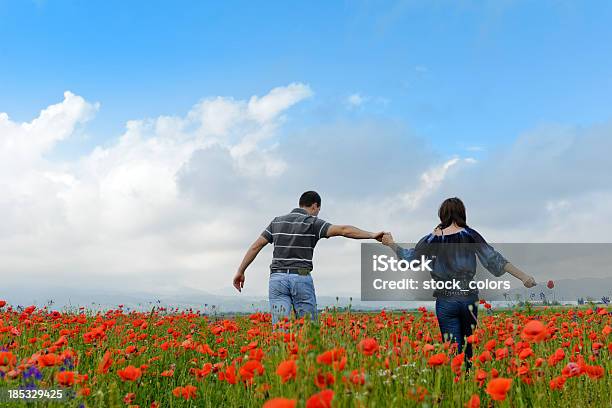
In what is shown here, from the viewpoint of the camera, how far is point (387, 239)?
249 inches

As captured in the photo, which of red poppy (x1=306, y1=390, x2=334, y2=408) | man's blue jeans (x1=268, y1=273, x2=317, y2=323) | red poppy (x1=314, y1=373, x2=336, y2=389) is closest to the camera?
red poppy (x1=306, y1=390, x2=334, y2=408)

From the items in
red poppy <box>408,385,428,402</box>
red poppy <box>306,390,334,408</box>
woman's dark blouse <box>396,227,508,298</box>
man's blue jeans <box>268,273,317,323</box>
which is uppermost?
woman's dark blouse <box>396,227,508,298</box>

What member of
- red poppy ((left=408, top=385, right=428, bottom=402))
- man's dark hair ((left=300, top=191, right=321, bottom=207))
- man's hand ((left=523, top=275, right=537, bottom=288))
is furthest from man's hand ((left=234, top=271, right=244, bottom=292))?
red poppy ((left=408, top=385, right=428, bottom=402))

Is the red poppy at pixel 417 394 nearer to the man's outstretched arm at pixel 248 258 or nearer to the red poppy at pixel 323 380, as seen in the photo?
the red poppy at pixel 323 380

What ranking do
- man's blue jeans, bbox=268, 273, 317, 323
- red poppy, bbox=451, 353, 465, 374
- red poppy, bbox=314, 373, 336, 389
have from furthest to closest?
man's blue jeans, bbox=268, 273, 317, 323, red poppy, bbox=451, 353, 465, 374, red poppy, bbox=314, 373, 336, 389

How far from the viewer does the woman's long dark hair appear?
5.69m

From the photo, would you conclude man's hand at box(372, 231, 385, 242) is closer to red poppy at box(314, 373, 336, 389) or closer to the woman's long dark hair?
the woman's long dark hair

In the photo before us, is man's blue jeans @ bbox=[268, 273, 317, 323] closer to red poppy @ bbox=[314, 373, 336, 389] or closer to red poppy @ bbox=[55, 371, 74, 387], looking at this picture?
red poppy @ bbox=[55, 371, 74, 387]

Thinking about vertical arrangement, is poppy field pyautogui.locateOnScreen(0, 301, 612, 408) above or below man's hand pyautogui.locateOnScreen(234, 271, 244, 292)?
below

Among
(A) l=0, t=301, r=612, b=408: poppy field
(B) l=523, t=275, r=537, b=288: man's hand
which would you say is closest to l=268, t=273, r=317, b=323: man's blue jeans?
(A) l=0, t=301, r=612, b=408: poppy field

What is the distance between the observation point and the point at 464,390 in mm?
4148

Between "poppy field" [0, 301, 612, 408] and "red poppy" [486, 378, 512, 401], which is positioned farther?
"poppy field" [0, 301, 612, 408]

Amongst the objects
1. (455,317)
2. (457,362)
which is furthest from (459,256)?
(457,362)

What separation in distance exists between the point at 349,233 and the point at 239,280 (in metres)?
1.84
